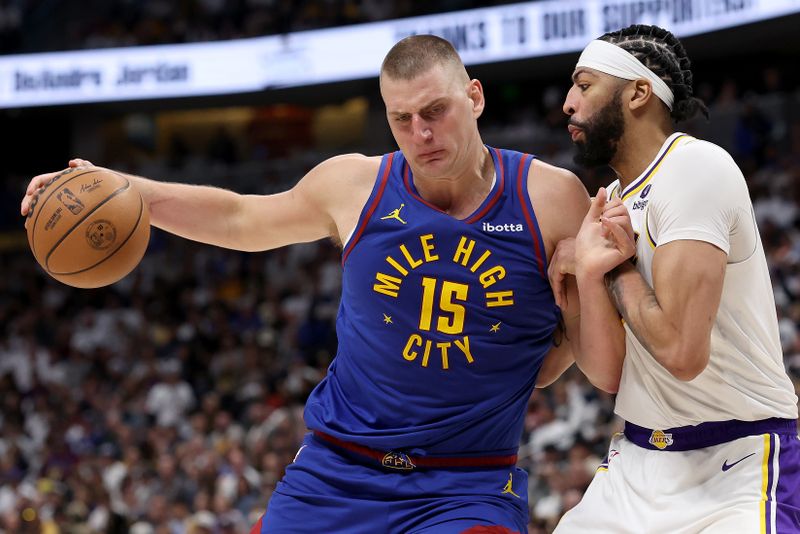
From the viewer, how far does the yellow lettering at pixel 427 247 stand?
3.72 m

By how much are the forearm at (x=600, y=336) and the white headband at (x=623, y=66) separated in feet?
2.34

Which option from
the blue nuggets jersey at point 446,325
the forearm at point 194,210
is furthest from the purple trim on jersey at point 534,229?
the forearm at point 194,210

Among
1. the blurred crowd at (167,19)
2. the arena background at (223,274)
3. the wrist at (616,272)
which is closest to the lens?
the wrist at (616,272)

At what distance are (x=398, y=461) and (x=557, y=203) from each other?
1083 mm

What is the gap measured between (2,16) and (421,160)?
16.9 m

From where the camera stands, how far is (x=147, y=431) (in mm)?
14195

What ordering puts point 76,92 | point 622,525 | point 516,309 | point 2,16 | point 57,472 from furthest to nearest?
point 2,16 → point 76,92 → point 57,472 → point 516,309 → point 622,525

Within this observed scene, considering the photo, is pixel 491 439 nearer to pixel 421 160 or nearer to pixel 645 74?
pixel 421 160

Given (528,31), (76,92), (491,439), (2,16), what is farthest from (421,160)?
(2,16)

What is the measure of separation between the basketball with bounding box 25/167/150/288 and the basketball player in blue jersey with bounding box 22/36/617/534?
2.90 ft

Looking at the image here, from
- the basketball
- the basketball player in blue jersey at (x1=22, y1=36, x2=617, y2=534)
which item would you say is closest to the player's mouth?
the basketball player in blue jersey at (x1=22, y1=36, x2=617, y2=534)

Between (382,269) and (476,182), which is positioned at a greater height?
(476,182)

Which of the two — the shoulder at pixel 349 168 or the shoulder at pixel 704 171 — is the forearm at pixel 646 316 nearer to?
the shoulder at pixel 704 171

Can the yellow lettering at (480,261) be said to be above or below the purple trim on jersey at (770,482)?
above
